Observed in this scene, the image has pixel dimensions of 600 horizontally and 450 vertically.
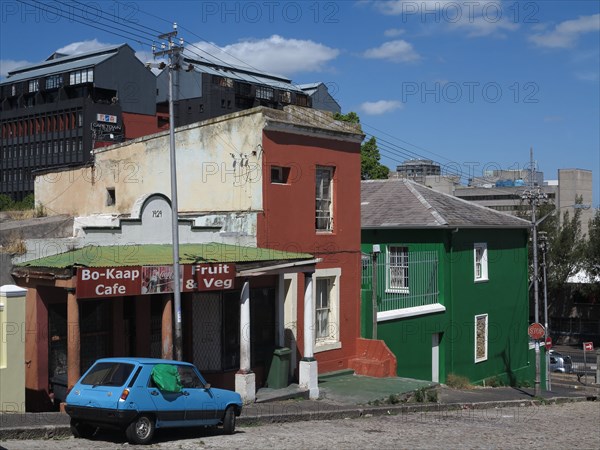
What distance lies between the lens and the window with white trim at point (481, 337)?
28547 millimetres

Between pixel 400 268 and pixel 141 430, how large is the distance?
16072mm

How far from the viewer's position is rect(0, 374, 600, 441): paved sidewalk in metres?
12.9

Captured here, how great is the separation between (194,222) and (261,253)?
197cm

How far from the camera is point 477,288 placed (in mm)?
28578

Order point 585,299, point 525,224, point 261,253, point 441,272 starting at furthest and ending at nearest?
point 585,299 < point 525,224 < point 441,272 < point 261,253

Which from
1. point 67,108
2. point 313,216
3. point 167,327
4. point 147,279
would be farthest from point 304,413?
point 67,108

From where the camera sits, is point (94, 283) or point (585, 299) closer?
point (94, 283)

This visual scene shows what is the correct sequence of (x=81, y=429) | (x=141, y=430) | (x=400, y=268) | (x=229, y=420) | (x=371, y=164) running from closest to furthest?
(x=141, y=430) → (x=81, y=429) → (x=229, y=420) → (x=400, y=268) → (x=371, y=164)

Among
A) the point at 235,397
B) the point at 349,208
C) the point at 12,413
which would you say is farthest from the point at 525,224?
the point at 12,413

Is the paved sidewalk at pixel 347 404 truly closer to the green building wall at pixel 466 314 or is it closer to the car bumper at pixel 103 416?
the car bumper at pixel 103 416

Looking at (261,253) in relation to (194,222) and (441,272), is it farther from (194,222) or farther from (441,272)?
(441,272)

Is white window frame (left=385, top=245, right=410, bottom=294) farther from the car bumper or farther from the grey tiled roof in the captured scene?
the car bumper

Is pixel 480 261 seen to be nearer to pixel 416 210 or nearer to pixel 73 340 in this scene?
pixel 416 210

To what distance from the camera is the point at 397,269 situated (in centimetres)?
→ 2711
